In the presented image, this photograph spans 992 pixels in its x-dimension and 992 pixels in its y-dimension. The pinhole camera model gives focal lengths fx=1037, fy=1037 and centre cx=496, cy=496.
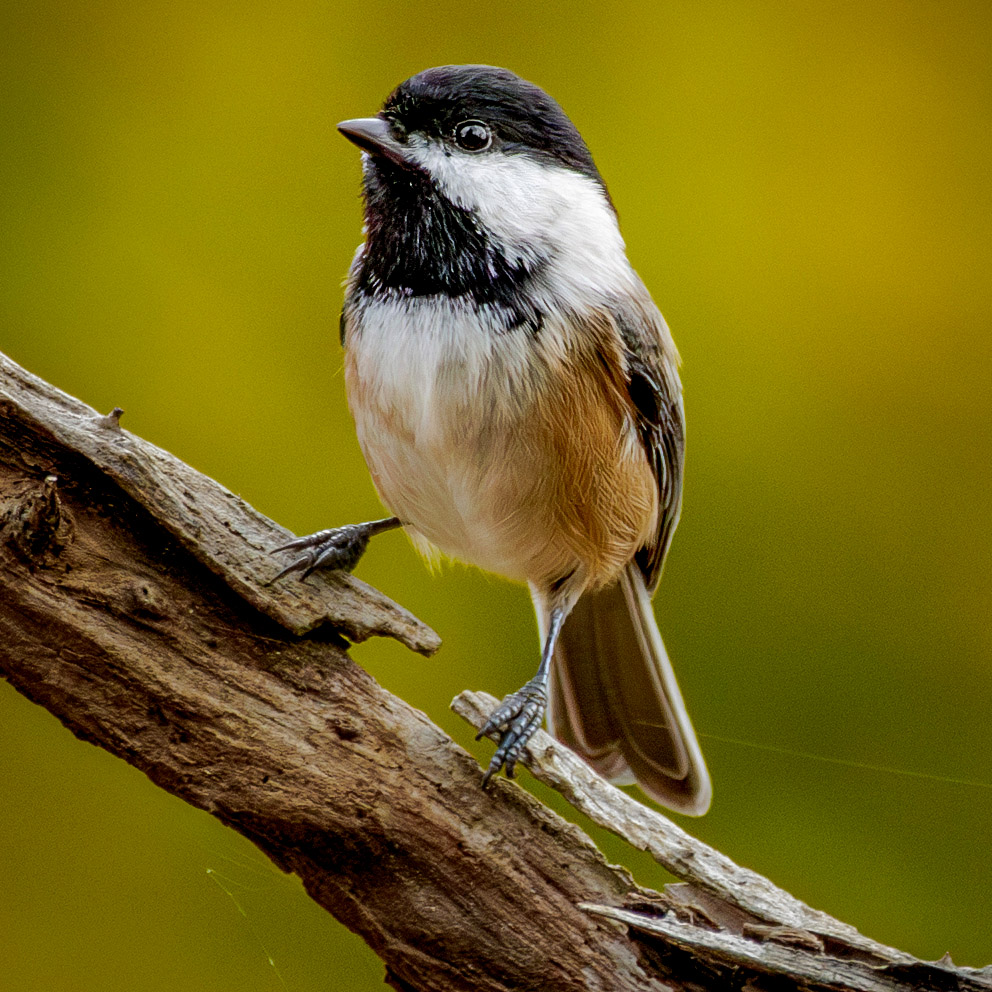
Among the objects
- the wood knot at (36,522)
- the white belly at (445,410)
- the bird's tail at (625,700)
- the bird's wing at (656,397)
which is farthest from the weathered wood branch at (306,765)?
the bird's wing at (656,397)

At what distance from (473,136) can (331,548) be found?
1.61 feet

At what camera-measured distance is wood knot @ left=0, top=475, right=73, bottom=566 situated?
0.97 m

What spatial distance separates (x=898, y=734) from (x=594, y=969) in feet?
1.54

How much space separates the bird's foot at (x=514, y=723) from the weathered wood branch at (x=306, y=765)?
0.03m

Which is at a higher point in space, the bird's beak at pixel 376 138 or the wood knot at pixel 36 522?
the bird's beak at pixel 376 138

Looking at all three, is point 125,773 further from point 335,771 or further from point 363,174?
point 363,174

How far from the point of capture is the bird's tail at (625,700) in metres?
1.43

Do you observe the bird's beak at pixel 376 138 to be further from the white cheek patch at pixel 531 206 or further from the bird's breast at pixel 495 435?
the bird's breast at pixel 495 435

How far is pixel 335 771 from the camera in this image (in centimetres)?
103

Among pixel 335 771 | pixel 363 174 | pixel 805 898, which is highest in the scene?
pixel 363 174

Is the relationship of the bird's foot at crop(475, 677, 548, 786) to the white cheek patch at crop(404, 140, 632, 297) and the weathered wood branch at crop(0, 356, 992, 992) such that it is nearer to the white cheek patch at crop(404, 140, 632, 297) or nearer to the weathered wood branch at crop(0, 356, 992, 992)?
the weathered wood branch at crop(0, 356, 992, 992)

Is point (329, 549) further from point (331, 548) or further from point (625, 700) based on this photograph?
point (625, 700)

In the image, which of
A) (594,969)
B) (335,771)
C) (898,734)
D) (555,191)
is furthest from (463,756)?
(555,191)

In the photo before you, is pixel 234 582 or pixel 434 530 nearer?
pixel 234 582
